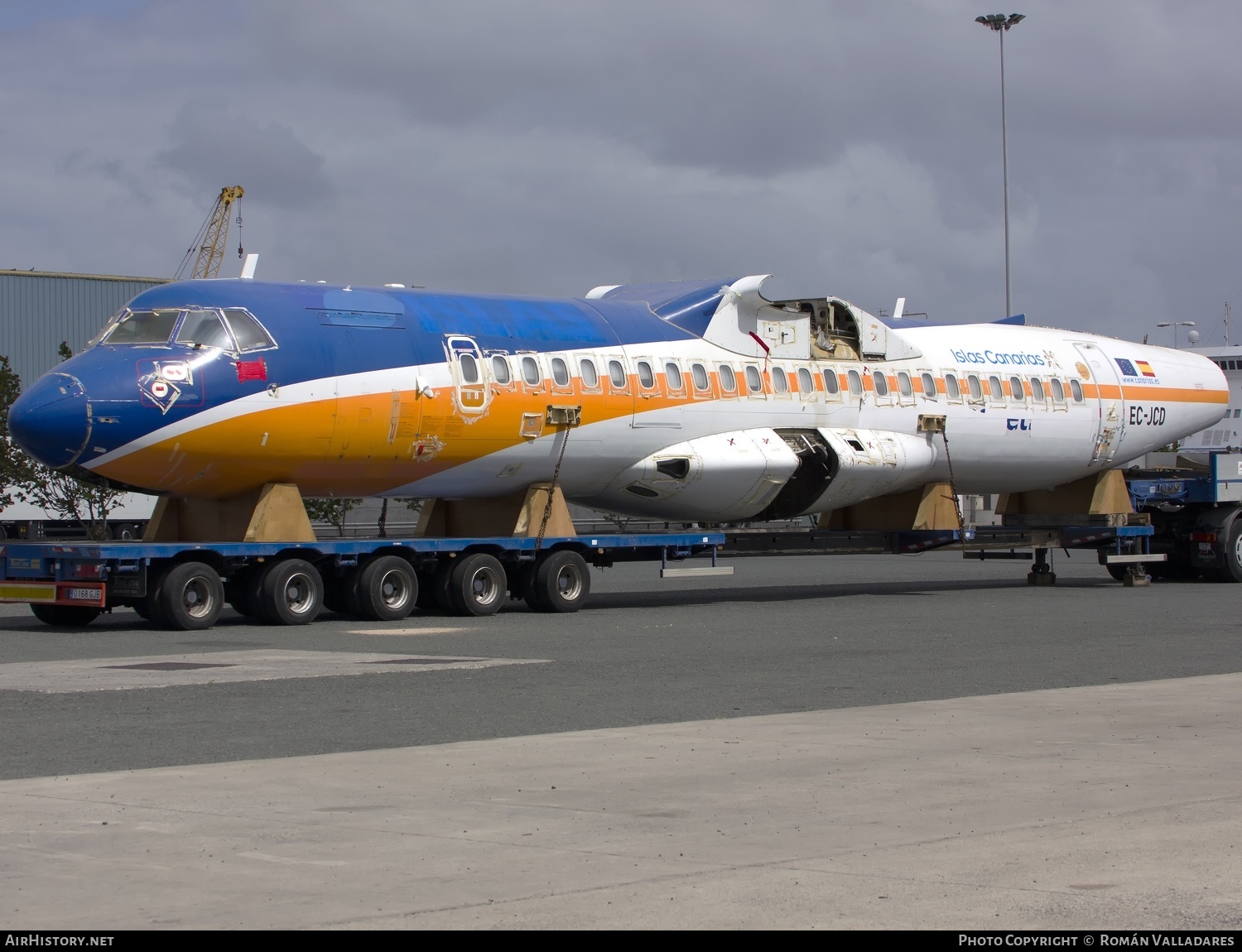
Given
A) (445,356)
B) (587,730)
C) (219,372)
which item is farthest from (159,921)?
(445,356)

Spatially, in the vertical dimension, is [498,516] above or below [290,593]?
above

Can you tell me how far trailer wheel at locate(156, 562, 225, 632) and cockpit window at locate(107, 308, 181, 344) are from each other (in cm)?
307

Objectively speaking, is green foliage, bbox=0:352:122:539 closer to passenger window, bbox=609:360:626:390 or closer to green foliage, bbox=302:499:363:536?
green foliage, bbox=302:499:363:536

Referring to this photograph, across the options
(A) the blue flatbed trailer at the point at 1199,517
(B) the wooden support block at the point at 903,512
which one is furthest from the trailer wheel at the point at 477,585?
(A) the blue flatbed trailer at the point at 1199,517

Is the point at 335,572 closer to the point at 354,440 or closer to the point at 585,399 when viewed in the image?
the point at 354,440

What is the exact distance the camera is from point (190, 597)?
21.3 metres

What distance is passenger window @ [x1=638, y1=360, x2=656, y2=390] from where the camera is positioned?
25.4 m

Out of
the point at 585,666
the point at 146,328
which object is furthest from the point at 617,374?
the point at 585,666

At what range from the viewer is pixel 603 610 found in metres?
25.8

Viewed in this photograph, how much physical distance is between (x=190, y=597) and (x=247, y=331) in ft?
11.9

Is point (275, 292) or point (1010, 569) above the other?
point (275, 292)

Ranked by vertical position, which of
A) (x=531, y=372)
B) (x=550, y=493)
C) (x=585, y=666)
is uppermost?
(x=531, y=372)

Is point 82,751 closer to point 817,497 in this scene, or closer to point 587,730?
point 587,730

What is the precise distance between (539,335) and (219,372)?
17.0 ft
